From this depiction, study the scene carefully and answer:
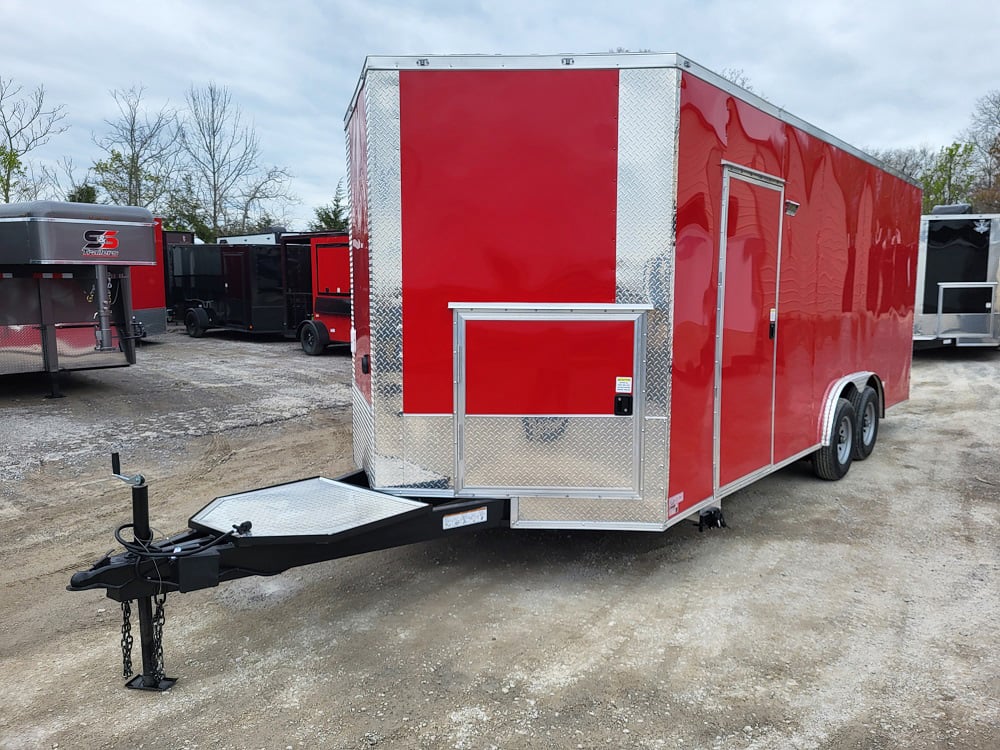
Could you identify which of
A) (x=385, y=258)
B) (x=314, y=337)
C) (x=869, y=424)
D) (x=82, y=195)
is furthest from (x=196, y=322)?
(x=385, y=258)

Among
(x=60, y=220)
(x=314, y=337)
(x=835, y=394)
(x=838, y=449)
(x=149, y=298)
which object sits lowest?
(x=838, y=449)

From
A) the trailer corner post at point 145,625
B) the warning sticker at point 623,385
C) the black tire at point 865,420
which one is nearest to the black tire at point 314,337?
the black tire at point 865,420

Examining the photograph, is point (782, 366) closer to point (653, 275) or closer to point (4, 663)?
point (653, 275)

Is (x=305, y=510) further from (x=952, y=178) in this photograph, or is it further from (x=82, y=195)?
(x=952, y=178)

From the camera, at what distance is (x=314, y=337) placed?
16.8 metres

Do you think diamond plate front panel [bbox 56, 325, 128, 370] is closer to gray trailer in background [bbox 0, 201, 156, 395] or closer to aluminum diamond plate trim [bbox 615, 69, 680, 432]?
gray trailer in background [bbox 0, 201, 156, 395]

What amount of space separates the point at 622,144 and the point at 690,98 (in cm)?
49

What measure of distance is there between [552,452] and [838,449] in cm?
376

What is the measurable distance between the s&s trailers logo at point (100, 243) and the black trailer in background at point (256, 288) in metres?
8.36

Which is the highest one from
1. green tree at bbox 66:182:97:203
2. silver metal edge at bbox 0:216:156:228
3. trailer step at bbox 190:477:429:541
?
green tree at bbox 66:182:97:203

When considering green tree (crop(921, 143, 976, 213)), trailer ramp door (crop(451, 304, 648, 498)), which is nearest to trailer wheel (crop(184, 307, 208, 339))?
trailer ramp door (crop(451, 304, 648, 498))

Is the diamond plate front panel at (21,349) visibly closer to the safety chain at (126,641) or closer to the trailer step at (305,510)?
the trailer step at (305,510)

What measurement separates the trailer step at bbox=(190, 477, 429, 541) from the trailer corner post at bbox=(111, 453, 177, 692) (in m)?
0.35

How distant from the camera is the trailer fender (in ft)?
20.9
